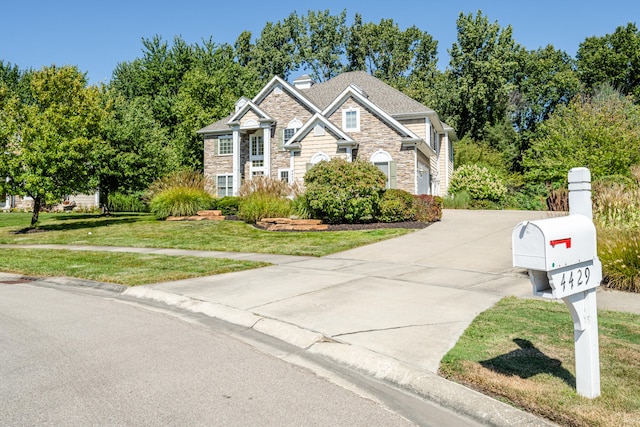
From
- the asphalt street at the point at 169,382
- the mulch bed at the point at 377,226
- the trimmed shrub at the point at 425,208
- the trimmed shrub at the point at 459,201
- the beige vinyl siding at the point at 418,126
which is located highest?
the beige vinyl siding at the point at 418,126

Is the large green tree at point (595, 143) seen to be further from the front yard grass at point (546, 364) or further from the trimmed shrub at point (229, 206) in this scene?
the front yard grass at point (546, 364)

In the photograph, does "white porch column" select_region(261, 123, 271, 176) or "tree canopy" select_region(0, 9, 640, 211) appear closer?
"tree canopy" select_region(0, 9, 640, 211)

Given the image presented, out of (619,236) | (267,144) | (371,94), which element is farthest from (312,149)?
(619,236)

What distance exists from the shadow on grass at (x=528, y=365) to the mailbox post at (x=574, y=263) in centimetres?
41

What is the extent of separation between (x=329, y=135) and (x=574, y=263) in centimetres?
2456

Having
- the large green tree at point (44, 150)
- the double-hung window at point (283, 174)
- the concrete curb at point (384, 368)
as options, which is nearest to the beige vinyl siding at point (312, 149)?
the double-hung window at point (283, 174)

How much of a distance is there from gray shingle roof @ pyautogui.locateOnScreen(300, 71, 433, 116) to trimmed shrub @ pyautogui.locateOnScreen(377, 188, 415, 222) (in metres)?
12.2

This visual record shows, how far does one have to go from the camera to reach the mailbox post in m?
3.47

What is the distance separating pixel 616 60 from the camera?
54281mm

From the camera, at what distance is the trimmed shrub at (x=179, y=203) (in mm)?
24844

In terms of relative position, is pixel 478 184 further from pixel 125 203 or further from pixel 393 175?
pixel 125 203

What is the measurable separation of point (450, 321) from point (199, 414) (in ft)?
11.9

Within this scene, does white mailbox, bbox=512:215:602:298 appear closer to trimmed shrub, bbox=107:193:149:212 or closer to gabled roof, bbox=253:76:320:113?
gabled roof, bbox=253:76:320:113

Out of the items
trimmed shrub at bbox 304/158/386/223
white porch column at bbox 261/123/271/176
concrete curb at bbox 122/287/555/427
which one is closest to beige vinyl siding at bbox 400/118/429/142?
white porch column at bbox 261/123/271/176
